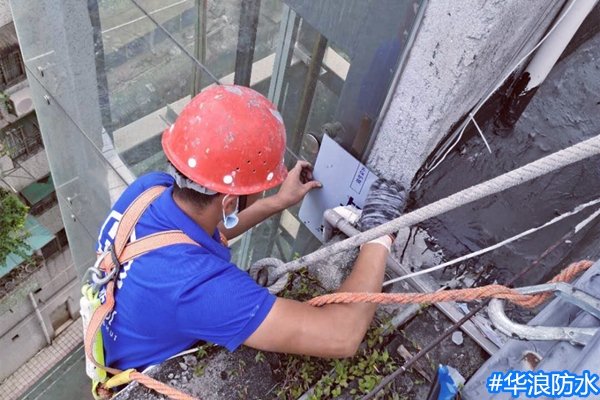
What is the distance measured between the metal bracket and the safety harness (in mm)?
1376

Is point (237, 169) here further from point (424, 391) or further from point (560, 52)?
point (560, 52)

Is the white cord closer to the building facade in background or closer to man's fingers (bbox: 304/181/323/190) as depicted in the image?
man's fingers (bbox: 304/181/323/190)

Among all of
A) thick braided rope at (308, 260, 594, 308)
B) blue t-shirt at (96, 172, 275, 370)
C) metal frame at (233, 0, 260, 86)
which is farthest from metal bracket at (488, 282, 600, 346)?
metal frame at (233, 0, 260, 86)

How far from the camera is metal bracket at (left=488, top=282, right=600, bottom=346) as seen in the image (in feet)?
4.96

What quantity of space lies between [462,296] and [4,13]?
8.89m

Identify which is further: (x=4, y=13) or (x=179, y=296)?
(x=4, y=13)

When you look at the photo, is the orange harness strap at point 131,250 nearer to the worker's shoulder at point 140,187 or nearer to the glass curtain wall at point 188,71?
the worker's shoulder at point 140,187

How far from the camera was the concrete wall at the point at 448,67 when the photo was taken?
2.40 m

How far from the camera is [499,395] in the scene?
70.7 inches

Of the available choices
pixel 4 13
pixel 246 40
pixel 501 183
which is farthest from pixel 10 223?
pixel 501 183

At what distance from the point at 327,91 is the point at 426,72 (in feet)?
3.27

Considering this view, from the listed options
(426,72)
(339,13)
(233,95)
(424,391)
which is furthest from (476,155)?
(233,95)

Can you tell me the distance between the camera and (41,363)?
11273mm

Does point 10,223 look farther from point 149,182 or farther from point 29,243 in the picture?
point 149,182
